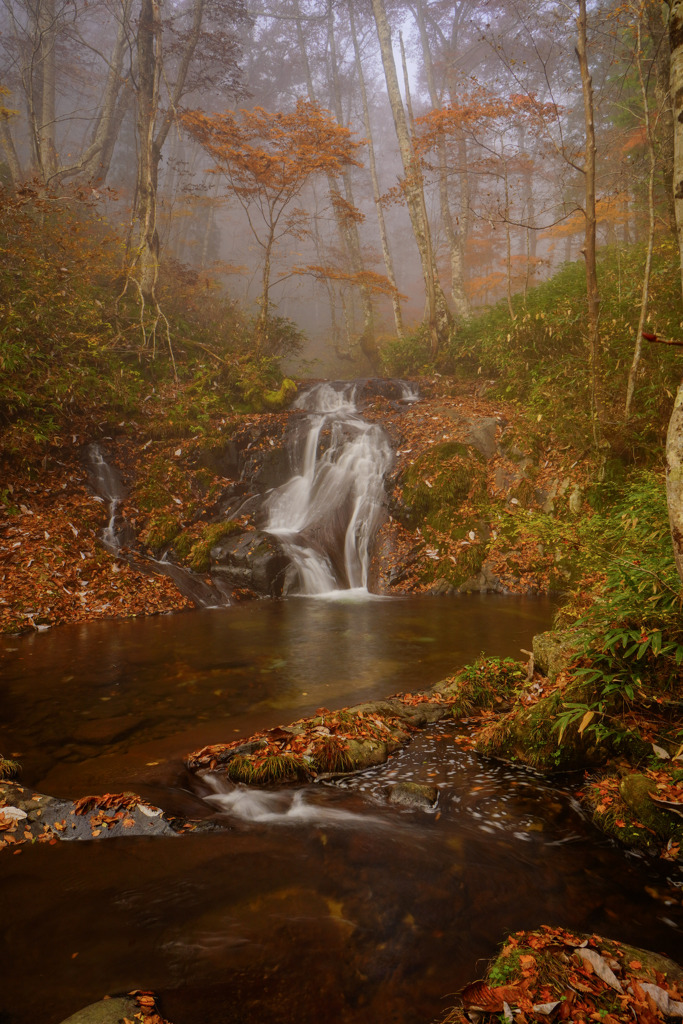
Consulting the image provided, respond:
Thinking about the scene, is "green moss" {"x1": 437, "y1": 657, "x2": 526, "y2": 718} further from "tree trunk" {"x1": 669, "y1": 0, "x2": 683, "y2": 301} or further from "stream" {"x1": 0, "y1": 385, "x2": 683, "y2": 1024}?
"tree trunk" {"x1": 669, "y1": 0, "x2": 683, "y2": 301}

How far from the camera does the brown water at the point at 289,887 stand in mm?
2340

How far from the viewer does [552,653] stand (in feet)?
15.1

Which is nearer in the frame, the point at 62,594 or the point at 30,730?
the point at 30,730

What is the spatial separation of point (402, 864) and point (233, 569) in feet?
25.5

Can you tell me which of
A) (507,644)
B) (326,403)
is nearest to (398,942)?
(507,644)

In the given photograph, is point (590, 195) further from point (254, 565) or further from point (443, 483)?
point (254, 565)

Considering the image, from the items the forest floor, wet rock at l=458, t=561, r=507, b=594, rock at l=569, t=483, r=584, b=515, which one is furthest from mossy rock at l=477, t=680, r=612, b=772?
rock at l=569, t=483, r=584, b=515

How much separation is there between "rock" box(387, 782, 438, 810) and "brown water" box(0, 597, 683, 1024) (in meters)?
0.08

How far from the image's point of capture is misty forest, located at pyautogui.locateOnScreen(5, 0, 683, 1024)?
2.55m

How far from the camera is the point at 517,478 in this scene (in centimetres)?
1069

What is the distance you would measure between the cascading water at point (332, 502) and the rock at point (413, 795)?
6.64m

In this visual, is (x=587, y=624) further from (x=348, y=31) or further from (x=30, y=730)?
(x=348, y=31)

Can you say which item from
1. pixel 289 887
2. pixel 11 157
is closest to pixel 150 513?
pixel 289 887

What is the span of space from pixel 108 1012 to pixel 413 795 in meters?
2.18
